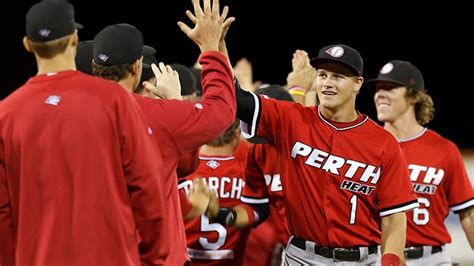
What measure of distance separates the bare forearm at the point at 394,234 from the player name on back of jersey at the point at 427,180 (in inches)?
51.4

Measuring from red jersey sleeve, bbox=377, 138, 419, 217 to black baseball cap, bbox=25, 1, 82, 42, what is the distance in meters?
2.18

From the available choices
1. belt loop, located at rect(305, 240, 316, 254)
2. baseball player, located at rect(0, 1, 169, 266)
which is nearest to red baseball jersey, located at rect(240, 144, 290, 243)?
belt loop, located at rect(305, 240, 316, 254)

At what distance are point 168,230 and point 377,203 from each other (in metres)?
1.78

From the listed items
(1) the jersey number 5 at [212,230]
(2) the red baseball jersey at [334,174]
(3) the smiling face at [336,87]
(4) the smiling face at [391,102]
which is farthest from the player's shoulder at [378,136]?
(4) the smiling face at [391,102]

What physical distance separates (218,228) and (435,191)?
1.62 meters

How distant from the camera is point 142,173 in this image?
3.21 meters

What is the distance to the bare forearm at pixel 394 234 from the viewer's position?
15.6ft

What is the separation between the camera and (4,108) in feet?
10.5

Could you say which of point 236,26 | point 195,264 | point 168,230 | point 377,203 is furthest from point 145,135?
point 236,26

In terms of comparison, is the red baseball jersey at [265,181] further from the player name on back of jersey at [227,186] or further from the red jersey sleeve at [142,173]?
the red jersey sleeve at [142,173]

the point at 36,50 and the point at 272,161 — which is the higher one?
the point at 36,50

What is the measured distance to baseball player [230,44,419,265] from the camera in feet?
15.8

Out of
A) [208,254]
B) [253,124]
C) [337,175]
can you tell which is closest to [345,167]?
[337,175]

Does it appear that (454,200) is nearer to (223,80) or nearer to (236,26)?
(223,80)
